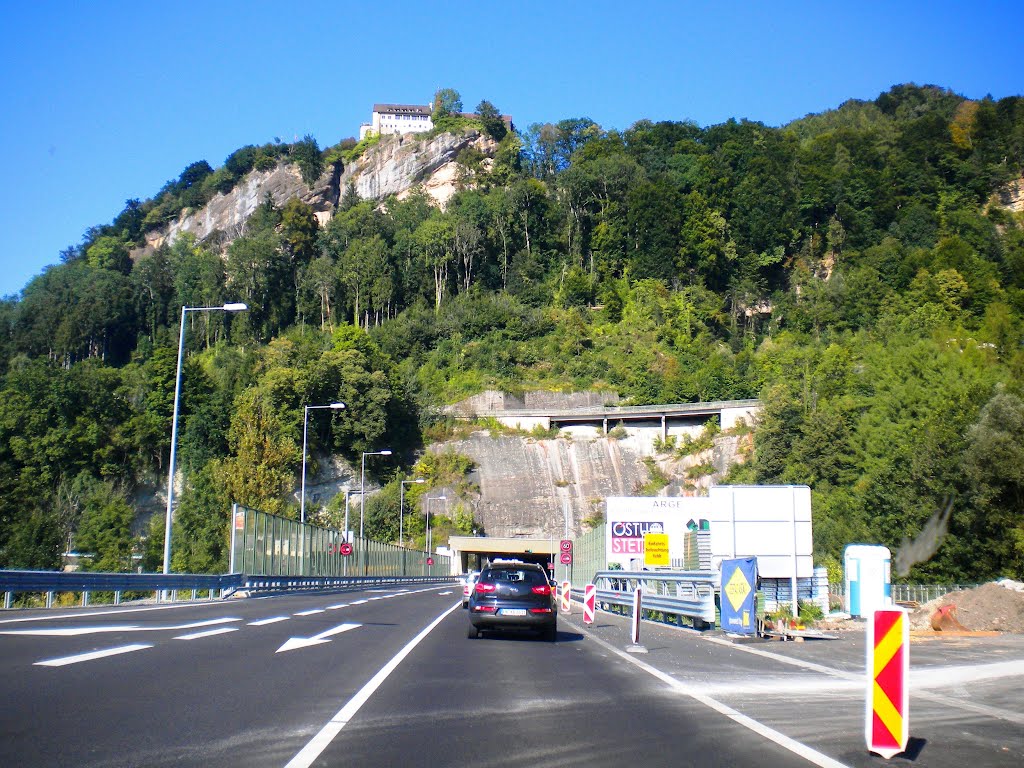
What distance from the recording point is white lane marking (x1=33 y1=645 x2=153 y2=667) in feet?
35.2

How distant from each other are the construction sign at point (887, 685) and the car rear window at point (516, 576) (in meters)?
11.5

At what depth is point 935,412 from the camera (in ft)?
204

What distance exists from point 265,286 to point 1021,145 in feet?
328

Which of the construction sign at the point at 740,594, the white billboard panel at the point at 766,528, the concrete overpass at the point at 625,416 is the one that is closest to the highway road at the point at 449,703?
the construction sign at the point at 740,594

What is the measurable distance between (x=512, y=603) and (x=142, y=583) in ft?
46.1

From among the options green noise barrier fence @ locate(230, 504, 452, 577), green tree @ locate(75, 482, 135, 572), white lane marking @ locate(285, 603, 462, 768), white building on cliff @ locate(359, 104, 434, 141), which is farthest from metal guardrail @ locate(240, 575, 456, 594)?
white building on cliff @ locate(359, 104, 434, 141)

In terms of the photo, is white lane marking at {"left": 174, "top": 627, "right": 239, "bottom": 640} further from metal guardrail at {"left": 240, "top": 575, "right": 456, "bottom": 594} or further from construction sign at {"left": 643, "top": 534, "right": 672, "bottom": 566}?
construction sign at {"left": 643, "top": 534, "right": 672, "bottom": 566}

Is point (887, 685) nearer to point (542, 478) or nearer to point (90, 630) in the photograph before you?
point (90, 630)

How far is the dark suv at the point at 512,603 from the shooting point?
59.5ft

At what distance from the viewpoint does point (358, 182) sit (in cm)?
15400

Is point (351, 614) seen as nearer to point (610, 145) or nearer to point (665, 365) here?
point (665, 365)

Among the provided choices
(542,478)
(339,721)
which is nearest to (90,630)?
(339,721)

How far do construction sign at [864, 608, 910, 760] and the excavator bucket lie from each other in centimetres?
1707

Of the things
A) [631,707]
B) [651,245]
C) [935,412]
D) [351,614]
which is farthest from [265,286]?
[631,707]
